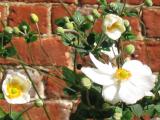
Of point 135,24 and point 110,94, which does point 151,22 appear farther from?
point 110,94

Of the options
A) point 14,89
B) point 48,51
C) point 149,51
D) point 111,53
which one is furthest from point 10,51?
point 149,51

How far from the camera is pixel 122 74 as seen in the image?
126 centimetres

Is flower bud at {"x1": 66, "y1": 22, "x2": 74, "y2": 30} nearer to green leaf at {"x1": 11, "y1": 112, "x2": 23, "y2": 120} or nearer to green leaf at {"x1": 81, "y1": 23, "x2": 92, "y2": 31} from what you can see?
green leaf at {"x1": 81, "y1": 23, "x2": 92, "y2": 31}

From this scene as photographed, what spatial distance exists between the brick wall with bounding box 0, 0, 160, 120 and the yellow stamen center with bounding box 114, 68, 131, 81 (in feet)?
2.23

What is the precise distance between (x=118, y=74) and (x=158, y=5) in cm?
80

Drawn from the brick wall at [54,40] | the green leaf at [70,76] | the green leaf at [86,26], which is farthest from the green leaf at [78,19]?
the brick wall at [54,40]

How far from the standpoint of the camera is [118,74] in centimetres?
127

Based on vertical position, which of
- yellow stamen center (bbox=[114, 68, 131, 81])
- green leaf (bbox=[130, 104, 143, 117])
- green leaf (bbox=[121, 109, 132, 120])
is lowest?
green leaf (bbox=[121, 109, 132, 120])

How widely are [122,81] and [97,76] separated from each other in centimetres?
5

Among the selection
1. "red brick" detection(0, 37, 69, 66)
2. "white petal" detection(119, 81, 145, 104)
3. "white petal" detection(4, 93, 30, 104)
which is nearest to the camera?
"white petal" detection(119, 81, 145, 104)

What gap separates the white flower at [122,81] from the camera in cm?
124

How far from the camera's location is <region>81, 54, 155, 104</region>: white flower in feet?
4.08

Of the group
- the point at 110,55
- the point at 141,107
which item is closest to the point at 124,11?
the point at 110,55

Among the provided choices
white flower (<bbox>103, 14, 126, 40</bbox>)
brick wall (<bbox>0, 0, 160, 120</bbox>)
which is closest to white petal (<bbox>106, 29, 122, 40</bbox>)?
white flower (<bbox>103, 14, 126, 40</bbox>)
